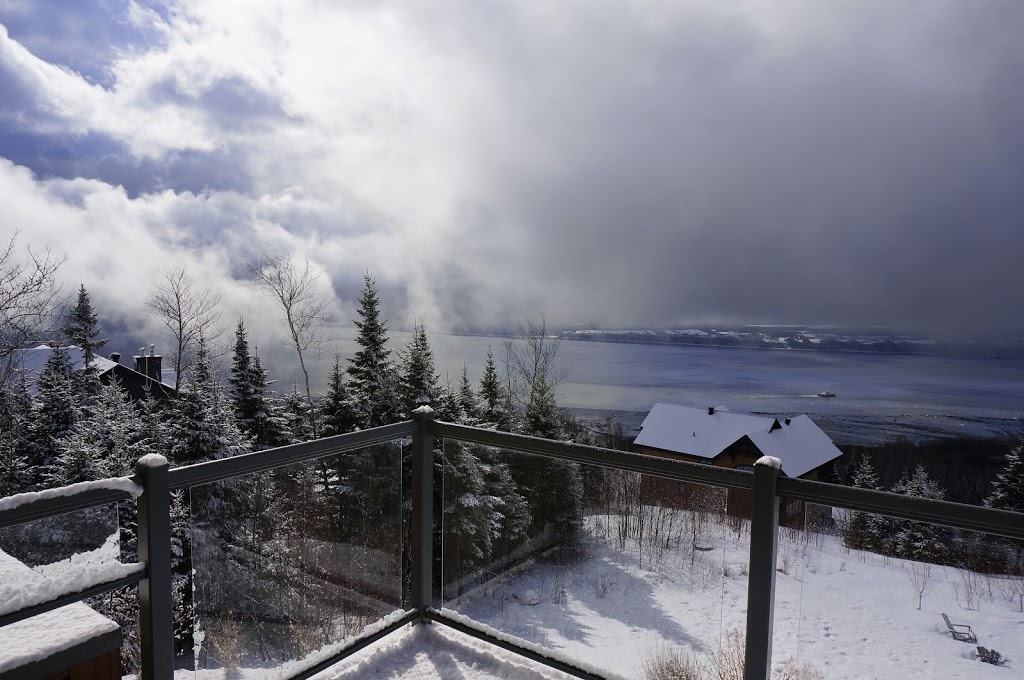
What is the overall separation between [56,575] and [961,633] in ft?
8.07

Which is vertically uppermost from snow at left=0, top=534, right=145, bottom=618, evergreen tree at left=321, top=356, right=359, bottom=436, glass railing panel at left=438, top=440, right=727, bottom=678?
snow at left=0, top=534, right=145, bottom=618

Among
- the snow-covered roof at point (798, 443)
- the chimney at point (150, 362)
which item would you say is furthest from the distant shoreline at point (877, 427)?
the chimney at point (150, 362)

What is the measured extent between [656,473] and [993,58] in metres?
30.1

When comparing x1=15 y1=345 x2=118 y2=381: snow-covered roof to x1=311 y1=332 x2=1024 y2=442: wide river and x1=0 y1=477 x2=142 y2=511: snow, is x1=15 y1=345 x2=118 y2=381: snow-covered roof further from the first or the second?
x1=0 y1=477 x2=142 y2=511: snow

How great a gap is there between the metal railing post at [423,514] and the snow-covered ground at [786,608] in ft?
1.67

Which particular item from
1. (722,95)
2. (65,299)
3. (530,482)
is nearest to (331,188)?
(65,299)

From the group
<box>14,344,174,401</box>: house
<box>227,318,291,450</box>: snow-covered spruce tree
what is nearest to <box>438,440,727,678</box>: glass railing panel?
<box>227,318,291,450</box>: snow-covered spruce tree

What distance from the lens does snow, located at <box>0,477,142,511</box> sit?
138 cm

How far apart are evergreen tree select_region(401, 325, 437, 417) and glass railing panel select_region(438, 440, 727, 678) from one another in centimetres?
1423

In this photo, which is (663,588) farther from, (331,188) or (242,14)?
(331,188)

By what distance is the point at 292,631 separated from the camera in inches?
89.4

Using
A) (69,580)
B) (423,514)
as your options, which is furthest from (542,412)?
(69,580)

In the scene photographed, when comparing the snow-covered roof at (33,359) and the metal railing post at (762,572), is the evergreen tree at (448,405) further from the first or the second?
the snow-covered roof at (33,359)

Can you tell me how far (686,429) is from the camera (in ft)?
60.6
